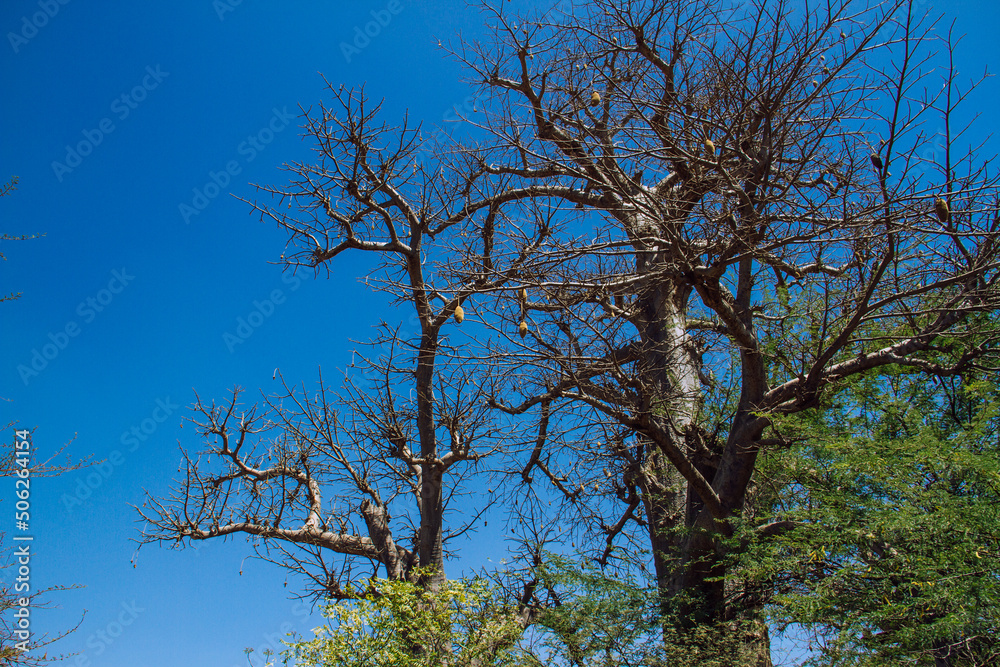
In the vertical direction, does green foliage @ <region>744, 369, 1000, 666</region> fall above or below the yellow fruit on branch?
below

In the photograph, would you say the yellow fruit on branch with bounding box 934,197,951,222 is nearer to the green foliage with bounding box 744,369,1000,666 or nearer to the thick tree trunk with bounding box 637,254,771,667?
the green foliage with bounding box 744,369,1000,666

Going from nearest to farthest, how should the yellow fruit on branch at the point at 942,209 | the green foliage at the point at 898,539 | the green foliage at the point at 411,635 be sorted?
the green foliage at the point at 898,539, the yellow fruit on branch at the point at 942,209, the green foliage at the point at 411,635

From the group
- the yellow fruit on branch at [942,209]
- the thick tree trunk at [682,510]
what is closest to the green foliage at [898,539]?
the thick tree trunk at [682,510]

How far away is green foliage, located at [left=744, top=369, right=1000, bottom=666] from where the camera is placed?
9.41ft

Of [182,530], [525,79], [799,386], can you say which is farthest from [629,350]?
[182,530]

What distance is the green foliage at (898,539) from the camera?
287 cm

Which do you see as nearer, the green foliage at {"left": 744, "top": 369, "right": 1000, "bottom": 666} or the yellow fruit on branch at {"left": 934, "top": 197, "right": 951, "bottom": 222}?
the green foliage at {"left": 744, "top": 369, "right": 1000, "bottom": 666}

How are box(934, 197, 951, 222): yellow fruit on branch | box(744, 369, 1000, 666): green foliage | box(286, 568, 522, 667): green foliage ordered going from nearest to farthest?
box(744, 369, 1000, 666): green foliage < box(934, 197, 951, 222): yellow fruit on branch < box(286, 568, 522, 667): green foliage

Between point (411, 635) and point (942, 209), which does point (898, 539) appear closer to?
point (942, 209)

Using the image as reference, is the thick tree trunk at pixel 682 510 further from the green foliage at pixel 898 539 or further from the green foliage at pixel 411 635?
the green foliage at pixel 411 635

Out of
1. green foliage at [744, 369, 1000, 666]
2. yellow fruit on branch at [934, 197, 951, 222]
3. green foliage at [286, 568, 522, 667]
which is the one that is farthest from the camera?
green foliage at [286, 568, 522, 667]

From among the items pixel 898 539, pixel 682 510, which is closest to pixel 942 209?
pixel 898 539

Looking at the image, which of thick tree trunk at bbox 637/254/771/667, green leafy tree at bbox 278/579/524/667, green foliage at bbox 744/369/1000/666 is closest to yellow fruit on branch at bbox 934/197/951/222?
green foliage at bbox 744/369/1000/666

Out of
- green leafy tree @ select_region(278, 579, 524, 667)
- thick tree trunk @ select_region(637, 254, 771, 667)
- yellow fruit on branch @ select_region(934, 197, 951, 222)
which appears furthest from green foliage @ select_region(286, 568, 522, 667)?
yellow fruit on branch @ select_region(934, 197, 951, 222)
